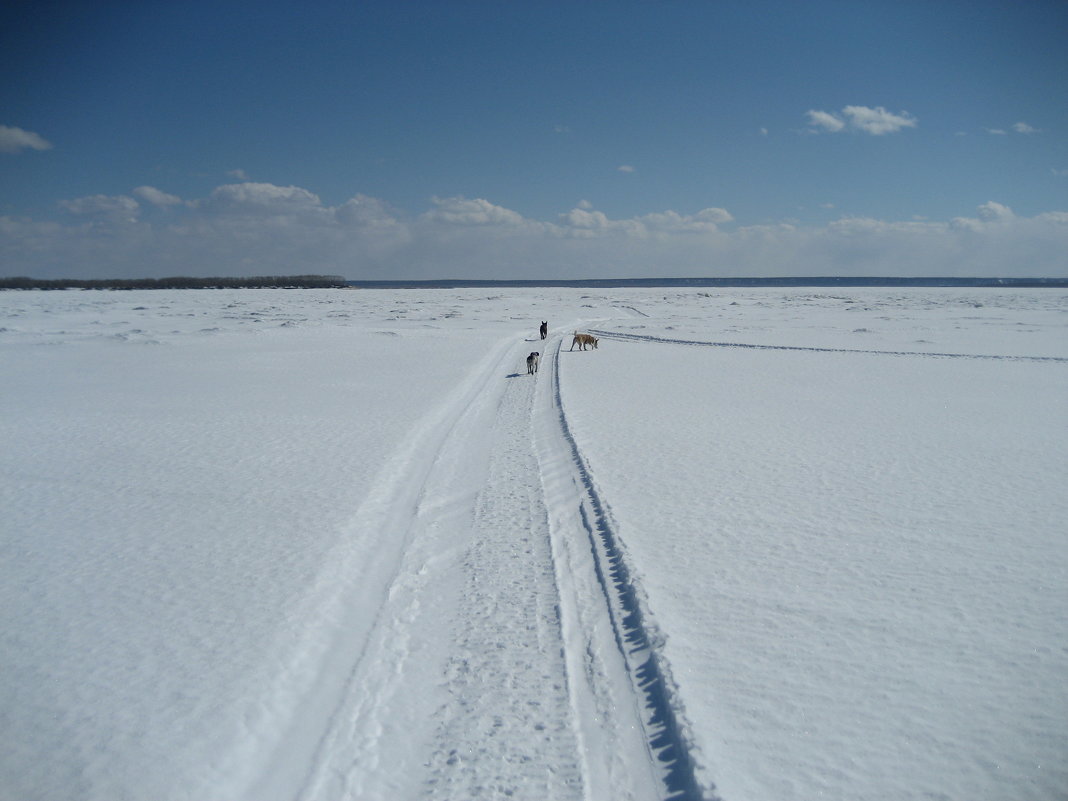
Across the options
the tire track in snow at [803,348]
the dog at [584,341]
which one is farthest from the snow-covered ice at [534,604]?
the dog at [584,341]

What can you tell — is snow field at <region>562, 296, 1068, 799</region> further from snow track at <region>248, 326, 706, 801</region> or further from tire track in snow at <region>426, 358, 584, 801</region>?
tire track in snow at <region>426, 358, 584, 801</region>

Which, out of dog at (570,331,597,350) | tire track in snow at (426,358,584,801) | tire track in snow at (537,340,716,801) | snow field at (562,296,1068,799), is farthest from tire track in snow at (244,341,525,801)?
dog at (570,331,597,350)

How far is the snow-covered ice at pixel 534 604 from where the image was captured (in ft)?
13.4

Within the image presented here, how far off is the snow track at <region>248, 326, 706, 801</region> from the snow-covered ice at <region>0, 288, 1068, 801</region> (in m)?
0.02

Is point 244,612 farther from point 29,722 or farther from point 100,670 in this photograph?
point 29,722

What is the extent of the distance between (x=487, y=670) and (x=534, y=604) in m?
1.02

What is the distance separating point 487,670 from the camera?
4.96m

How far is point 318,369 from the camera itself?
21359 millimetres

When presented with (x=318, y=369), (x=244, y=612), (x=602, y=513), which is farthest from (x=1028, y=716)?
(x=318, y=369)

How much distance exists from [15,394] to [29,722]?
52.8 feet

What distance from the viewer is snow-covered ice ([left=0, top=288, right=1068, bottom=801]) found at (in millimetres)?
4074

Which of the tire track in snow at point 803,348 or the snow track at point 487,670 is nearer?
the snow track at point 487,670

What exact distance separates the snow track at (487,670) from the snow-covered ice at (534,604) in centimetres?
2

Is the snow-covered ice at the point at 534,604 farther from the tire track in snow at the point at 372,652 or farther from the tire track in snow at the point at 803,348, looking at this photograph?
the tire track in snow at the point at 803,348
